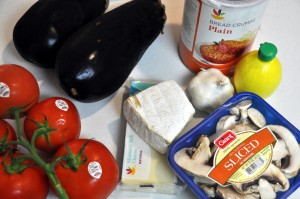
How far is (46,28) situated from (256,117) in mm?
438

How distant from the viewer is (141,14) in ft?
2.66

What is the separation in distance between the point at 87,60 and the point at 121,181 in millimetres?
228

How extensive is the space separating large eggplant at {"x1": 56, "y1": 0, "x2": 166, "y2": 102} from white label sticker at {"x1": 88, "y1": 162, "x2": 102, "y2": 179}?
16cm

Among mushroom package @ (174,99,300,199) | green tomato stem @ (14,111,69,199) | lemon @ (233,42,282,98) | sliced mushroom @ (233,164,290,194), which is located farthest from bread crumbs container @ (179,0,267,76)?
green tomato stem @ (14,111,69,199)

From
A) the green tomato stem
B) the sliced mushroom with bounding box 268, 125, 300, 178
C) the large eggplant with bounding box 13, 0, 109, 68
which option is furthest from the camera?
the large eggplant with bounding box 13, 0, 109, 68

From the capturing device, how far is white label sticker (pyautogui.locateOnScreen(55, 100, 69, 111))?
71cm

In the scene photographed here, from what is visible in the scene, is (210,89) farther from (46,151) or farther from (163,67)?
(46,151)

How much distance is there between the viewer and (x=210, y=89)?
2.50ft

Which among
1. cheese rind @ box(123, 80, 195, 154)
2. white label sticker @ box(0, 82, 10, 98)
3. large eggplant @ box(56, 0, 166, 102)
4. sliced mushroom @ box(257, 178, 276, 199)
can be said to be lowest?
sliced mushroom @ box(257, 178, 276, 199)

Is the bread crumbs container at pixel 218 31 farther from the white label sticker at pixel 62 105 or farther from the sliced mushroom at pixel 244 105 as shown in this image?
the white label sticker at pixel 62 105

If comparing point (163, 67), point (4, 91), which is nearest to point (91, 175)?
point (4, 91)

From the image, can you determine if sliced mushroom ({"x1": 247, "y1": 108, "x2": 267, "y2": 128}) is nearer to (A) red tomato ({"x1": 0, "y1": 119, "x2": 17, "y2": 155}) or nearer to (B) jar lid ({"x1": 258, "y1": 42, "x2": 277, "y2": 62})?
(B) jar lid ({"x1": 258, "y1": 42, "x2": 277, "y2": 62})

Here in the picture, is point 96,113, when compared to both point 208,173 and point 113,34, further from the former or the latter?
point 208,173

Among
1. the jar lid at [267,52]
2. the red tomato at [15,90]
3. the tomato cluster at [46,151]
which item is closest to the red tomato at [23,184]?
the tomato cluster at [46,151]
